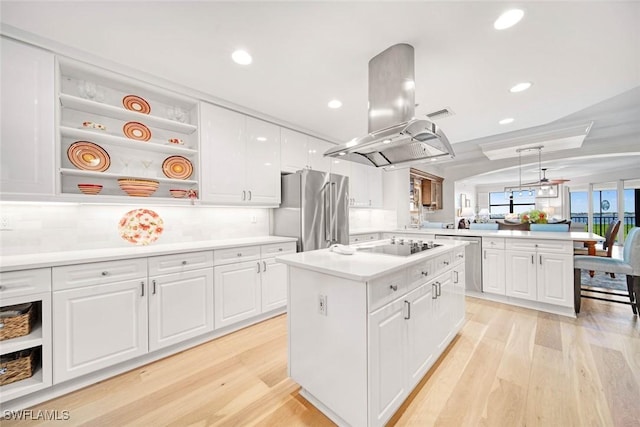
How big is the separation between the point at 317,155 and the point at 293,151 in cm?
52

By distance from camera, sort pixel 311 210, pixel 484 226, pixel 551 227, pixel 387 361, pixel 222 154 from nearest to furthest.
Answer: pixel 387 361
pixel 222 154
pixel 311 210
pixel 551 227
pixel 484 226

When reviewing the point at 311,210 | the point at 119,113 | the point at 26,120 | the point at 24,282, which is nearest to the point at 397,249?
the point at 311,210

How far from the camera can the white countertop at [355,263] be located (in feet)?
4.28

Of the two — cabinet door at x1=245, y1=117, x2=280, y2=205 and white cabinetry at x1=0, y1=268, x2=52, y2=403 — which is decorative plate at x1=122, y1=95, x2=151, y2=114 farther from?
white cabinetry at x1=0, y1=268, x2=52, y2=403

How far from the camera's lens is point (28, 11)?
1554mm

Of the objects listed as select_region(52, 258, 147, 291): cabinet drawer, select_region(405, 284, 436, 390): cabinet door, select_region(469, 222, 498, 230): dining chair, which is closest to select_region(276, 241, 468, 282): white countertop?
select_region(405, 284, 436, 390): cabinet door

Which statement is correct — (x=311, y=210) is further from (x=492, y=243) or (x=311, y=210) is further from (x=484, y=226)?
(x=484, y=226)

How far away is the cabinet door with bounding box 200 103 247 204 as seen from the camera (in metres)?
2.67

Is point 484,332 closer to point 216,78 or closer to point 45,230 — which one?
point 216,78

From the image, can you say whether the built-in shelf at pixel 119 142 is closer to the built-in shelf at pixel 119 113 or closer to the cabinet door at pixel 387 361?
the built-in shelf at pixel 119 113

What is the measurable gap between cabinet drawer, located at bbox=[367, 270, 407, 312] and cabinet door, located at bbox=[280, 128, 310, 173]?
2388 mm

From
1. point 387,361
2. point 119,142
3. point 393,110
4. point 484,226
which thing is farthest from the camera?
point 484,226

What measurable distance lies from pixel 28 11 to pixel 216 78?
3.82 feet

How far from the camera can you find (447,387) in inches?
68.9
